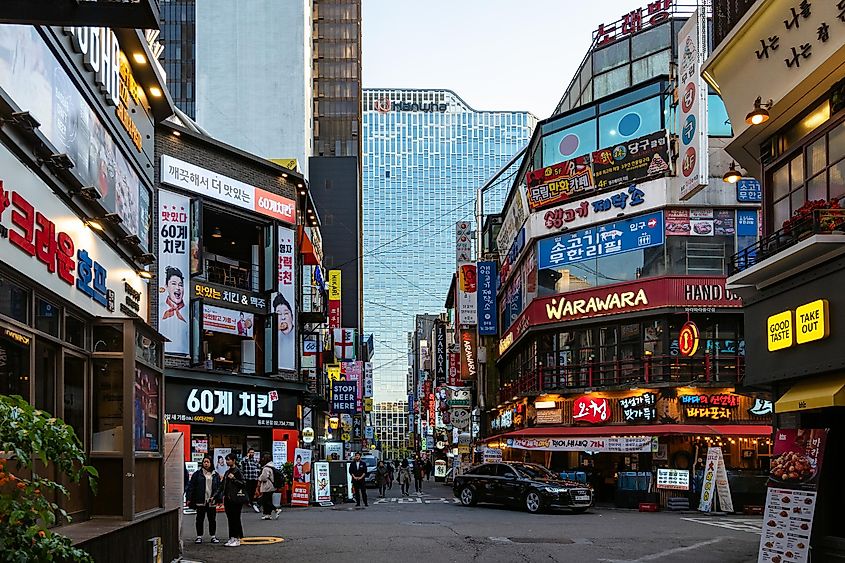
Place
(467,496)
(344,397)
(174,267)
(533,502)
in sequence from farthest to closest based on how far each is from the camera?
(344,397) < (174,267) < (467,496) < (533,502)

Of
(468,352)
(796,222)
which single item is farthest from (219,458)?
(468,352)

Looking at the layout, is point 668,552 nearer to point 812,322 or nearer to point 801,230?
point 812,322

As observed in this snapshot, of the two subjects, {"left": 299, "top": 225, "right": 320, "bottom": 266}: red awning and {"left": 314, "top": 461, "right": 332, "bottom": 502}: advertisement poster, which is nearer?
{"left": 314, "top": 461, "right": 332, "bottom": 502}: advertisement poster

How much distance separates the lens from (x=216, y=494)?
2144 centimetres

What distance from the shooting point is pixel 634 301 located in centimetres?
3906

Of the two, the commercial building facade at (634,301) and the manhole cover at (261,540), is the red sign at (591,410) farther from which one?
the manhole cover at (261,540)

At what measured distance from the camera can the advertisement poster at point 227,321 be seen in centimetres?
4109

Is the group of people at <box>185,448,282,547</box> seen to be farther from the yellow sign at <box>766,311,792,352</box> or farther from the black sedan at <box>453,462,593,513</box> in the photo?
the yellow sign at <box>766,311,792,352</box>

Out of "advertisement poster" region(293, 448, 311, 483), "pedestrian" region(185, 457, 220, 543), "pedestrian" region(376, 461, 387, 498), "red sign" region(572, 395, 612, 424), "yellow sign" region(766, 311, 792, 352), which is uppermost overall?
"yellow sign" region(766, 311, 792, 352)

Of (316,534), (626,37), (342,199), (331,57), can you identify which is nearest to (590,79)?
(626,37)

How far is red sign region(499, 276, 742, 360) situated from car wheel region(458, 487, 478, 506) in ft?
33.7

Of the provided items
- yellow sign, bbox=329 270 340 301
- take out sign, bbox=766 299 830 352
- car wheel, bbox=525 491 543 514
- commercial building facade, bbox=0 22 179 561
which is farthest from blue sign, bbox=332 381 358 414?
take out sign, bbox=766 299 830 352

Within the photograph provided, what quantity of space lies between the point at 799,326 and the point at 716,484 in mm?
16466

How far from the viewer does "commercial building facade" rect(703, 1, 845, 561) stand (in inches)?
551
